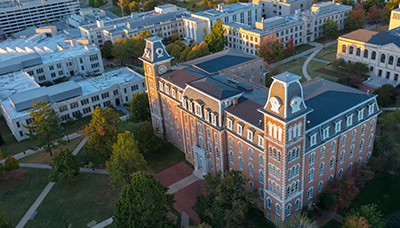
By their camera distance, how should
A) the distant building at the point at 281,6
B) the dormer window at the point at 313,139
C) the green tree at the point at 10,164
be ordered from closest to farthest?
1. the dormer window at the point at 313,139
2. the green tree at the point at 10,164
3. the distant building at the point at 281,6

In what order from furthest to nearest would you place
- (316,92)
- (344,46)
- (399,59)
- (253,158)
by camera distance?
(344,46) → (399,59) → (316,92) → (253,158)

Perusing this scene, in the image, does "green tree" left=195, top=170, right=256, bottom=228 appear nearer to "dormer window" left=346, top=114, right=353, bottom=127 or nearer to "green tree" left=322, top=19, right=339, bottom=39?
"dormer window" left=346, top=114, right=353, bottom=127

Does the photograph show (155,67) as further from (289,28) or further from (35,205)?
(289,28)

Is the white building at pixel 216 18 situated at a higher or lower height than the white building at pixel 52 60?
higher

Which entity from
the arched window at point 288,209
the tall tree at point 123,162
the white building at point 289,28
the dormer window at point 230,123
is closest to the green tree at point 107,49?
the white building at point 289,28

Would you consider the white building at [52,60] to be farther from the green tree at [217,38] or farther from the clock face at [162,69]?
the clock face at [162,69]

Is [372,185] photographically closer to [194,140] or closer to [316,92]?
[316,92]

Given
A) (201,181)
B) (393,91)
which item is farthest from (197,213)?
(393,91)
